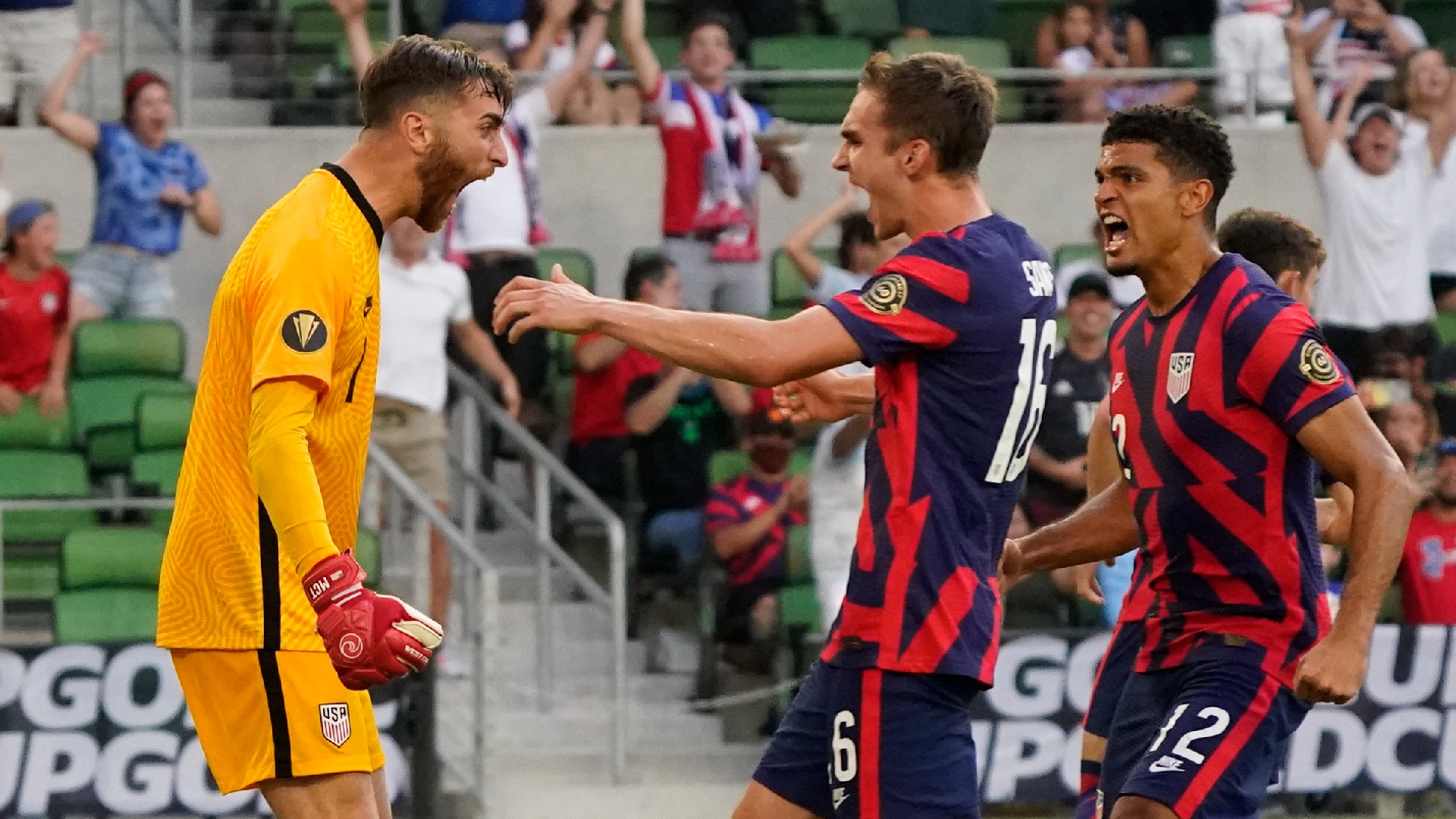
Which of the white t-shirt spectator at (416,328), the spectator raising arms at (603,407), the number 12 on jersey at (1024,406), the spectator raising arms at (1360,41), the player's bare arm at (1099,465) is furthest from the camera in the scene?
the spectator raising arms at (1360,41)

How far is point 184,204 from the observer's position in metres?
10.6

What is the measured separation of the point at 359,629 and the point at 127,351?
6322mm

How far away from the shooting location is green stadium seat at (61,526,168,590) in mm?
9031

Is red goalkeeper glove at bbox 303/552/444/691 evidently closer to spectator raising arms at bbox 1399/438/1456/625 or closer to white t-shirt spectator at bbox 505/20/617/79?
spectator raising arms at bbox 1399/438/1456/625

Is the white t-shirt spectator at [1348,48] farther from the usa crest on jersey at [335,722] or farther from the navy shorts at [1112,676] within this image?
the usa crest on jersey at [335,722]

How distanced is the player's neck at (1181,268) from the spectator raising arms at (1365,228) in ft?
21.5

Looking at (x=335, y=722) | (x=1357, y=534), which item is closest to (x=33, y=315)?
(x=335, y=722)

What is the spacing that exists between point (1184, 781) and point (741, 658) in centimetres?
515

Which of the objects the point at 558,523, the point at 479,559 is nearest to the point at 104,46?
the point at 558,523

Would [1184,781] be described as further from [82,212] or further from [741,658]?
[82,212]

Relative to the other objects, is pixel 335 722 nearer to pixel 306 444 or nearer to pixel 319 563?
pixel 319 563

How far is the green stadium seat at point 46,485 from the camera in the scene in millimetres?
9031

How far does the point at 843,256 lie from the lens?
1040 centimetres

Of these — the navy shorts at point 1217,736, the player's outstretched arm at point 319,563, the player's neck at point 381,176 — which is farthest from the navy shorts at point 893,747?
the player's neck at point 381,176
